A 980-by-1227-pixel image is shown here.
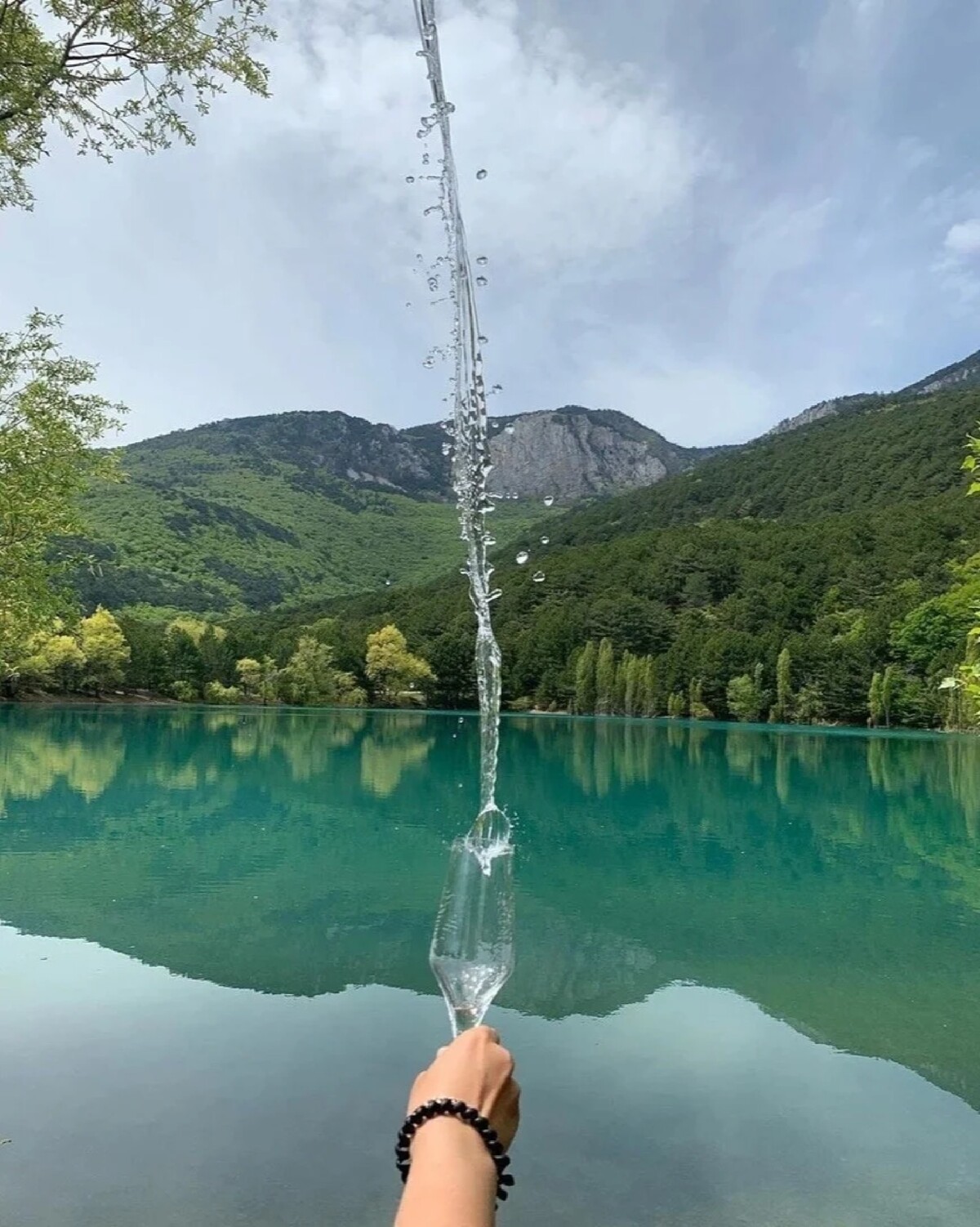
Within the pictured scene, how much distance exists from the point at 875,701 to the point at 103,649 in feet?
164

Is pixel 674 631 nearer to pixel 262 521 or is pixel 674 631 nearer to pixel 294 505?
pixel 262 521

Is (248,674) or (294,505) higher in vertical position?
(294,505)

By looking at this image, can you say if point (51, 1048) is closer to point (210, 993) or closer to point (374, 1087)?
point (210, 993)

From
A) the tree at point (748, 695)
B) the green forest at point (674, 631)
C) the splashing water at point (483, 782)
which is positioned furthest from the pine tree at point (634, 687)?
the splashing water at point (483, 782)

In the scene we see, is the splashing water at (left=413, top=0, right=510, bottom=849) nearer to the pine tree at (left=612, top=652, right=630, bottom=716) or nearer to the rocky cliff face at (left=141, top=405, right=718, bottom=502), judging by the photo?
the pine tree at (left=612, top=652, right=630, bottom=716)

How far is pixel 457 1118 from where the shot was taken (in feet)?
2.75

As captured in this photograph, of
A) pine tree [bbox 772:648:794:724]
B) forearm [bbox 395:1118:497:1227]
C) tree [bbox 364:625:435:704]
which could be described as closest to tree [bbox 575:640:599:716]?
tree [bbox 364:625:435:704]

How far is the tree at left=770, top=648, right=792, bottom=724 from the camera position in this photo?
64188mm

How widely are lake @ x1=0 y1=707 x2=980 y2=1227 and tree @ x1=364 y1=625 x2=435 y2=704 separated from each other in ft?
173

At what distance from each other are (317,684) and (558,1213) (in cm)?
6748

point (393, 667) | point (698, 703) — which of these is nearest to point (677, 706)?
point (698, 703)

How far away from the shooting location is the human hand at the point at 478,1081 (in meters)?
0.87

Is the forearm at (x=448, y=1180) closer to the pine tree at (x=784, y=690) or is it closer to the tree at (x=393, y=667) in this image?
the pine tree at (x=784, y=690)

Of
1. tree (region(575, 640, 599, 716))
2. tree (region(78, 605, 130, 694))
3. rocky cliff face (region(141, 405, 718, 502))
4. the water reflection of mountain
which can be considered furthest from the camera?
rocky cliff face (region(141, 405, 718, 502))
